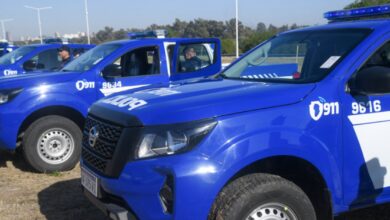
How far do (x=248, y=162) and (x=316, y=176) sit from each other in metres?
0.62

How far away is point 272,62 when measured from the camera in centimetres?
457

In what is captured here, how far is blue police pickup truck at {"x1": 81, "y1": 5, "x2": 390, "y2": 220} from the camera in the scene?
2.93 metres

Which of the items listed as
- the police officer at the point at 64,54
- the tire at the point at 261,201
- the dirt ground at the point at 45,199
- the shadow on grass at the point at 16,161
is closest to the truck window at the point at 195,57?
the dirt ground at the point at 45,199

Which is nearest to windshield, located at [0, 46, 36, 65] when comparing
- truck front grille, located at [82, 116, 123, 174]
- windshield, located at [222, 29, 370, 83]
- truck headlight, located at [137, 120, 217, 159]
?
windshield, located at [222, 29, 370, 83]

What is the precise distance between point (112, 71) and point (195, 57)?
157 cm

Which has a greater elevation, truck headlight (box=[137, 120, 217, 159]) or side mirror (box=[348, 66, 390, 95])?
side mirror (box=[348, 66, 390, 95])

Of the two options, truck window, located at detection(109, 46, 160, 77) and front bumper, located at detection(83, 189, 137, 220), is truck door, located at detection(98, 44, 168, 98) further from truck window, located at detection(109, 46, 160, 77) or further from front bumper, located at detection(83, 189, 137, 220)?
front bumper, located at detection(83, 189, 137, 220)

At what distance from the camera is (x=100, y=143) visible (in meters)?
3.42

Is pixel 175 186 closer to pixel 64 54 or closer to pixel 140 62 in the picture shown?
pixel 140 62

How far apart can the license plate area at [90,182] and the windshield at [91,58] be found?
342cm

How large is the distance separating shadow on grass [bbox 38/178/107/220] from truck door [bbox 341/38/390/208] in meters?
2.43

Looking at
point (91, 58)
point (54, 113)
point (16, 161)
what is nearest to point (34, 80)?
point (54, 113)

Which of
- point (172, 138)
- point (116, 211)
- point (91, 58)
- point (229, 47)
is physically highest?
point (91, 58)

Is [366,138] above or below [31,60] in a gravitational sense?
below
